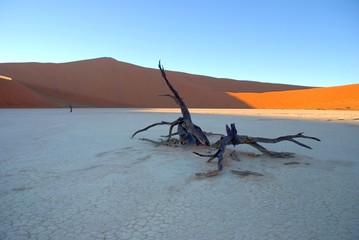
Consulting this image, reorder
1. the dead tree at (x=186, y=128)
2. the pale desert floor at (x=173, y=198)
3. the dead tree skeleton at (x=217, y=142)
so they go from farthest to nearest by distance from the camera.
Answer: the dead tree at (x=186, y=128)
the dead tree skeleton at (x=217, y=142)
the pale desert floor at (x=173, y=198)

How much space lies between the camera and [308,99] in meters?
36.8

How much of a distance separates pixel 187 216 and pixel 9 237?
4.79 feet

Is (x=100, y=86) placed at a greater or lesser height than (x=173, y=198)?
greater

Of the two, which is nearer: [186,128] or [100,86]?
[186,128]

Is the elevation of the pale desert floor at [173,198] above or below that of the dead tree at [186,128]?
below

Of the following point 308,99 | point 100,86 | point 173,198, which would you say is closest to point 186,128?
point 173,198

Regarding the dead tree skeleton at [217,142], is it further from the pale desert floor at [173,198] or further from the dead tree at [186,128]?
the pale desert floor at [173,198]

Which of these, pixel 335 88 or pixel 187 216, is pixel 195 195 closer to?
pixel 187 216

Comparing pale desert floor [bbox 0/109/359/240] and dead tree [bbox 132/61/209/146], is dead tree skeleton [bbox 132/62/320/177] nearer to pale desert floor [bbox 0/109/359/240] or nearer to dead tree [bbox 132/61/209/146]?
dead tree [bbox 132/61/209/146]

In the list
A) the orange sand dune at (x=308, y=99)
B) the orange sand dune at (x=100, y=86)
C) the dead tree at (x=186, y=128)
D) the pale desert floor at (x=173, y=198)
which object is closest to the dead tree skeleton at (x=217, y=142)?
the dead tree at (x=186, y=128)

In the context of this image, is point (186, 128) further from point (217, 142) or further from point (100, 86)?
point (100, 86)

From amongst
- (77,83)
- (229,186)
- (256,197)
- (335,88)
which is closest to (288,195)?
(256,197)

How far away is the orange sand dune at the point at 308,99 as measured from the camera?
31909 millimetres

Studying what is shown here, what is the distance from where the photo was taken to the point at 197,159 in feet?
15.8
